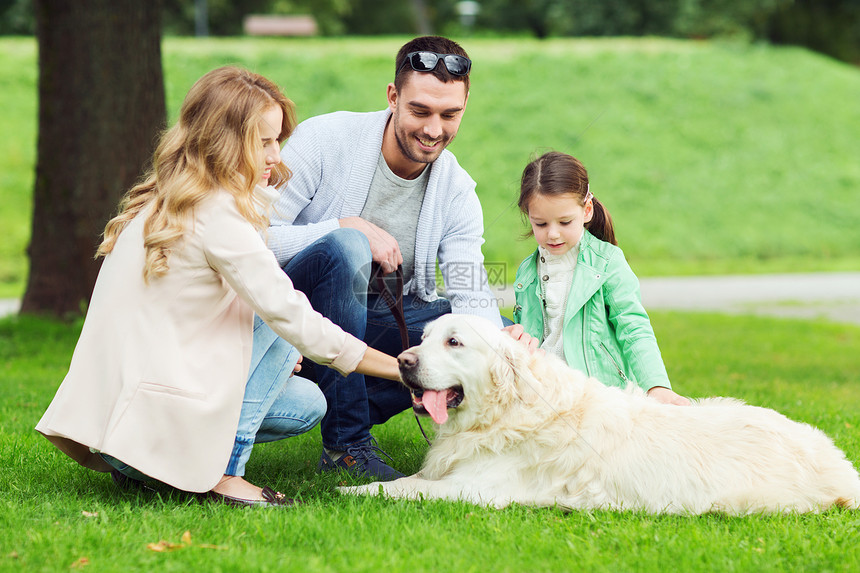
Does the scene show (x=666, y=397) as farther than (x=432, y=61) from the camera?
No

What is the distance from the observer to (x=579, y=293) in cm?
391

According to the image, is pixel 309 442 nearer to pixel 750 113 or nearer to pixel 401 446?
pixel 401 446

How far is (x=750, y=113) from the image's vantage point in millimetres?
19906

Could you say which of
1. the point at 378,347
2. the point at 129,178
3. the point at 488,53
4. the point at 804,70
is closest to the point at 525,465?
the point at 378,347

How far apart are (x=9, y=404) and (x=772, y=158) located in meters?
17.8

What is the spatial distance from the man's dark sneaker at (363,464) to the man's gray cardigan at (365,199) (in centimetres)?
84

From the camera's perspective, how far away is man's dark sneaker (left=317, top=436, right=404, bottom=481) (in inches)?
145

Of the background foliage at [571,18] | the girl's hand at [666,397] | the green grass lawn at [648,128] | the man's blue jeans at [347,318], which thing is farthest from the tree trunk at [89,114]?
the background foliage at [571,18]

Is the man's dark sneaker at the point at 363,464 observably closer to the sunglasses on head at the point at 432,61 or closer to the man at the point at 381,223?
the man at the point at 381,223

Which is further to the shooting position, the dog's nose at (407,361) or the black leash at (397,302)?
the black leash at (397,302)

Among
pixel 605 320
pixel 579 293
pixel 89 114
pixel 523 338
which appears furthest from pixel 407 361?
pixel 89 114

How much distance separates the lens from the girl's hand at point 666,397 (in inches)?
146

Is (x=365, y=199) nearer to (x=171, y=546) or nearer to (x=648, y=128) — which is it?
(x=171, y=546)

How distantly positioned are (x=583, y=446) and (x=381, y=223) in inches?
64.8
